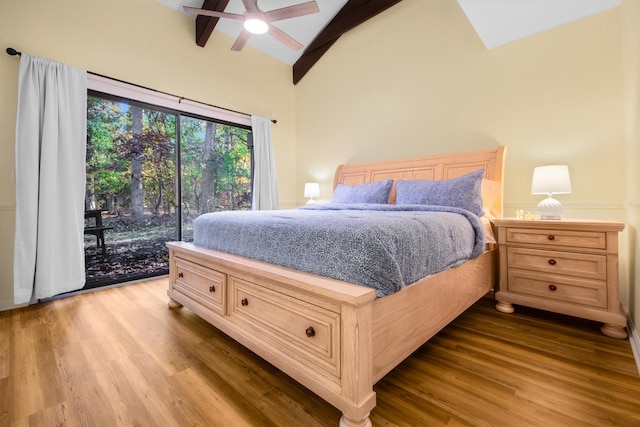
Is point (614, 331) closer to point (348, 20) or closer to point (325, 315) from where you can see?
point (325, 315)

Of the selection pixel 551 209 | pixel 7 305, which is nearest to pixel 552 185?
pixel 551 209

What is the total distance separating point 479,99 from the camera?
276cm

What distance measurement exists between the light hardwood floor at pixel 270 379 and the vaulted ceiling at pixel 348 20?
2.31 metres

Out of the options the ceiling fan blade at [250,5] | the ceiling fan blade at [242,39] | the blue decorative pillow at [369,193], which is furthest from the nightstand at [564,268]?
the ceiling fan blade at [242,39]

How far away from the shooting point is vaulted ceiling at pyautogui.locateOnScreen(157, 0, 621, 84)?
2.14 m

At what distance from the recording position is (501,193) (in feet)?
8.21

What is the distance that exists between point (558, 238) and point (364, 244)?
1651 mm

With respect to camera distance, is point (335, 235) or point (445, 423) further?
point (335, 235)

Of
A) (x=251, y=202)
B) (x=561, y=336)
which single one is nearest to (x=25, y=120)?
(x=251, y=202)

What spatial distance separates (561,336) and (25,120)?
421 centimetres

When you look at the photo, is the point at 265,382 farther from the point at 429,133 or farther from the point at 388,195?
the point at 429,133

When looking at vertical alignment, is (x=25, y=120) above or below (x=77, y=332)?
above

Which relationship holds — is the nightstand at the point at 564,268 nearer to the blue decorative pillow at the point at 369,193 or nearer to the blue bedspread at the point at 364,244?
the blue bedspread at the point at 364,244

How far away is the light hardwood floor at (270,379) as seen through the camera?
1.11 metres
